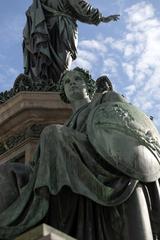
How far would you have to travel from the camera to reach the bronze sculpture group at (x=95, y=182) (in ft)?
19.5

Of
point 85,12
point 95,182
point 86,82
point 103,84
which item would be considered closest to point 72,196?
point 95,182

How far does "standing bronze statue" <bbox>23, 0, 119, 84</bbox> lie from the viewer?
11.2 metres

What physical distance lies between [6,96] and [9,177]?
11.6 ft

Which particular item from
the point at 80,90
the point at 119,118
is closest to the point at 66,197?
the point at 119,118

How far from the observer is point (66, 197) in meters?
6.06

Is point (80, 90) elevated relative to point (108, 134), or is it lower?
elevated

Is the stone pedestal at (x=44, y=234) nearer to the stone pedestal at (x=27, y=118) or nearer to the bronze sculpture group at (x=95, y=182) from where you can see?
the bronze sculpture group at (x=95, y=182)

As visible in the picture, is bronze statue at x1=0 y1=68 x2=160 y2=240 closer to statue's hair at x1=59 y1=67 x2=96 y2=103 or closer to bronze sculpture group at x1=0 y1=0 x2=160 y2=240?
bronze sculpture group at x1=0 y1=0 x2=160 y2=240

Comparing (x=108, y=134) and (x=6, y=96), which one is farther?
(x=6, y=96)

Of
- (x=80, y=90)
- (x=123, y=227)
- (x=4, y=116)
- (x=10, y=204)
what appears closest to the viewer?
(x=123, y=227)

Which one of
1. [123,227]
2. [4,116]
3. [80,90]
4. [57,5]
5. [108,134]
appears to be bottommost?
[123,227]

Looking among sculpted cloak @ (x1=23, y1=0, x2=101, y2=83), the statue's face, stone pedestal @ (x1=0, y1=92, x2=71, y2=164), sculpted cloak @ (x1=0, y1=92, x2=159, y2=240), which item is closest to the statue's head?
stone pedestal @ (x1=0, y1=92, x2=71, y2=164)

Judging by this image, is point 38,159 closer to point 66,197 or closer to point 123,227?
point 66,197

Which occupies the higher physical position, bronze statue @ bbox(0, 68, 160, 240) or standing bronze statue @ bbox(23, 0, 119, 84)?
standing bronze statue @ bbox(23, 0, 119, 84)
